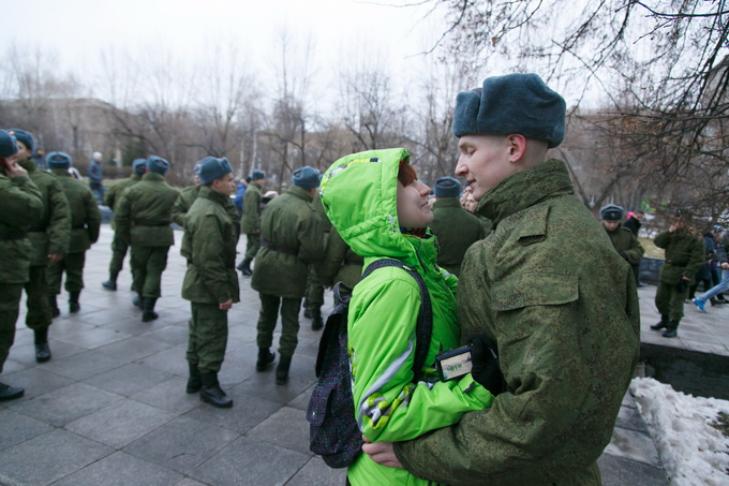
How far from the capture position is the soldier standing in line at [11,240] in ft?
12.6

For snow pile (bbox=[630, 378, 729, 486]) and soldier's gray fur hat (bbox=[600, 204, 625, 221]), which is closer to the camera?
snow pile (bbox=[630, 378, 729, 486])

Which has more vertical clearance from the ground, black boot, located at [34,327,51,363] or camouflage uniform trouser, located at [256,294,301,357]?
camouflage uniform trouser, located at [256,294,301,357]

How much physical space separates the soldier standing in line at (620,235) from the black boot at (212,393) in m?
6.18

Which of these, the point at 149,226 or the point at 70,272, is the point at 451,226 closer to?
the point at 149,226

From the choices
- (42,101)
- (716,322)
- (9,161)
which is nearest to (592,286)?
(9,161)

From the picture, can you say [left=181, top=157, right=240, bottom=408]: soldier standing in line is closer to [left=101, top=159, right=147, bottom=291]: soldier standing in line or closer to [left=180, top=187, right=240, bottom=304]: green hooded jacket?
[left=180, top=187, right=240, bottom=304]: green hooded jacket

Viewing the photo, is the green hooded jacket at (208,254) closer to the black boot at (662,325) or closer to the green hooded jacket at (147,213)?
the green hooded jacket at (147,213)

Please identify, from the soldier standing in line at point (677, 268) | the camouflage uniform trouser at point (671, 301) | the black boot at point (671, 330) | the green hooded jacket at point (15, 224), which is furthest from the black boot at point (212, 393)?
the camouflage uniform trouser at point (671, 301)

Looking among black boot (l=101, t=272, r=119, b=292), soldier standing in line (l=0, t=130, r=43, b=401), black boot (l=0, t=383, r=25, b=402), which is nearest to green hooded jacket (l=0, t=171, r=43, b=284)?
soldier standing in line (l=0, t=130, r=43, b=401)

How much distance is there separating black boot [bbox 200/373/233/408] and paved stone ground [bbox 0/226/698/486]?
0.09m

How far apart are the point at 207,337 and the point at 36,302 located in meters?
2.11

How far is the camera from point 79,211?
6277 mm

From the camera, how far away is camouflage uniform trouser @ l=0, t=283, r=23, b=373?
3.90m

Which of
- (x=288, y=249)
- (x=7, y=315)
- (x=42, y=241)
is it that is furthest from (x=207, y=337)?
(x=42, y=241)
